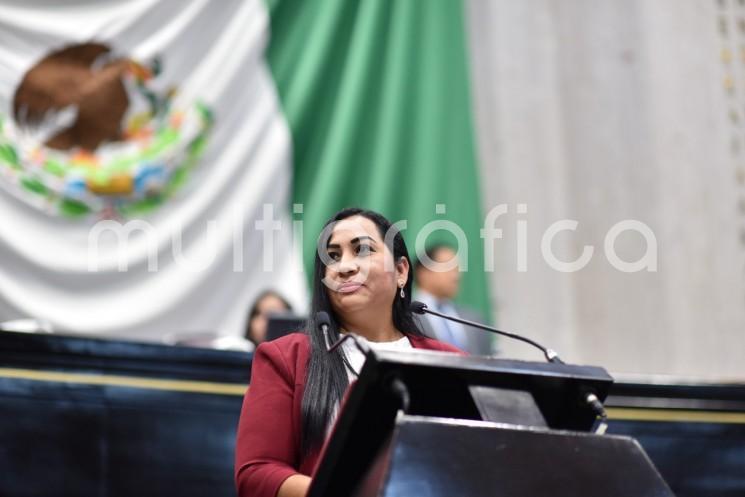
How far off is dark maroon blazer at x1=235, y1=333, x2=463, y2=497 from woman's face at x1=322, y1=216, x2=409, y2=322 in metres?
0.12

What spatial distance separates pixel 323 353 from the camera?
2.11 meters

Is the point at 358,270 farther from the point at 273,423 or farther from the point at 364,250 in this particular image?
the point at 273,423

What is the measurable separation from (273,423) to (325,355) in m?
0.18

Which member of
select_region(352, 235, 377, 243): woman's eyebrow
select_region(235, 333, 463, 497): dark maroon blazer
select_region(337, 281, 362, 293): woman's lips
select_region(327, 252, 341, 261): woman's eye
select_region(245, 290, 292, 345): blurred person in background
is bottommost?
select_region(245, 290, 292, 345): blurred person in background

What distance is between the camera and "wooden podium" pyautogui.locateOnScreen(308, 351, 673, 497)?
5.24 ft

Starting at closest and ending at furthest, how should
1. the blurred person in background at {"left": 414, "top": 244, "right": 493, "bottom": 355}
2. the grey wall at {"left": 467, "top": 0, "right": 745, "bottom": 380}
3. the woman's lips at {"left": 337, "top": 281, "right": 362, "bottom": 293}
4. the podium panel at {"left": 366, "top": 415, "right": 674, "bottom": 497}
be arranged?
the podium panel at {"left": 366, "top": 415, "right": 674, "bottom": 497} < the woman's lips at {"left": 337, "top": 281, "right": 362, "bottom": 293} < the blurred person in background at {"left": 414, "top": 244, "right": 493, "bottom": 355} < the grey wall at {"left": 467, "top": 0, "right": 745, "bottom": 380}

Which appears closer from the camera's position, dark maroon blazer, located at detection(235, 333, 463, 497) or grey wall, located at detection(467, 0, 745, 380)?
dark maroon blazer, located at detection(235, 333, 463, 497)

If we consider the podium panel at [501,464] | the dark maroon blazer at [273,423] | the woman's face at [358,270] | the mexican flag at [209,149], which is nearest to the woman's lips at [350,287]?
the woman's face at [358,270]

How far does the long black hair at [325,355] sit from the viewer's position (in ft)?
6.68

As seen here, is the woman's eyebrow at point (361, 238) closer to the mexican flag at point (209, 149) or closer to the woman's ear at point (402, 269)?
the woman's ear at point (402, 269)

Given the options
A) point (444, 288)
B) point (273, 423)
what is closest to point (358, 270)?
point (273, 423)

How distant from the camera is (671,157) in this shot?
241 inches

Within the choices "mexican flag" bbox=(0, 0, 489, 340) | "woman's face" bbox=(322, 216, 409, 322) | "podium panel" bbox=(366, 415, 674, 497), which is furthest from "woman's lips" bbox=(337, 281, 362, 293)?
"mexican flag" bbox=(0, 0, 489, 340)

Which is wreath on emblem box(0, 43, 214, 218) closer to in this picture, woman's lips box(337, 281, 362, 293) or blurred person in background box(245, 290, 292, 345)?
blurred person in background box(245, 290, 292, 345)
